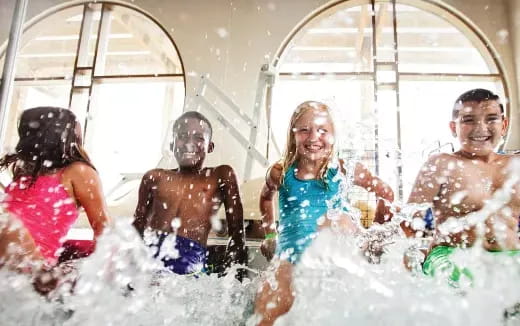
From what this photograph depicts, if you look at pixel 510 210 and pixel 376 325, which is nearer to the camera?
pixel 376 325

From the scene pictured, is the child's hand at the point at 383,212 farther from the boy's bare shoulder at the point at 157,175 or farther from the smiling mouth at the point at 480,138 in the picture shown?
the boy's bare shoulder at the point at 157,175

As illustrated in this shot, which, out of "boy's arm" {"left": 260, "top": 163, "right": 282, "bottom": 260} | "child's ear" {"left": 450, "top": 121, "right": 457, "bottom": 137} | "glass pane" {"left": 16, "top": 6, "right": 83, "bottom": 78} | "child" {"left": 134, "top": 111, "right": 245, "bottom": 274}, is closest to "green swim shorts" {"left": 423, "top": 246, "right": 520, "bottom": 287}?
"child's ear" {"left": 450, "top": 121, "right": 457, "bottom": 137}

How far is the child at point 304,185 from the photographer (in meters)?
1.29

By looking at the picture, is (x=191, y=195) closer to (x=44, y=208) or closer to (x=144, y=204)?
(x=144, y=204)

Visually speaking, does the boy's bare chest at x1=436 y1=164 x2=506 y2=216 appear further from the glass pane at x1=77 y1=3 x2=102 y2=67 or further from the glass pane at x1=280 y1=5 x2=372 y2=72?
the glass pane at x1=77 y1=3 x2=102 y2=67

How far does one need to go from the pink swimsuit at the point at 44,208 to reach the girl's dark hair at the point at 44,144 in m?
0.04

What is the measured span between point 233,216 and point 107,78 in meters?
2.32

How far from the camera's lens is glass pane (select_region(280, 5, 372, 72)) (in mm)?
4129

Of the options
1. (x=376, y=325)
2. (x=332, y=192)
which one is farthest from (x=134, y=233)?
(x=376, y=325)

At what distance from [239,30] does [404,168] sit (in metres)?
1.67

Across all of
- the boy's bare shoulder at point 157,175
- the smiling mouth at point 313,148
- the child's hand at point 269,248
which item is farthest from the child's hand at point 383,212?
the boy's bare shoulder at point 157,175

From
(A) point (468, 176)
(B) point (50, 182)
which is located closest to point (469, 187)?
(A) point (468, 176)

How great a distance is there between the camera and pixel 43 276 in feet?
3.63

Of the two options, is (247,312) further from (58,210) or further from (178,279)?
(58,210)
